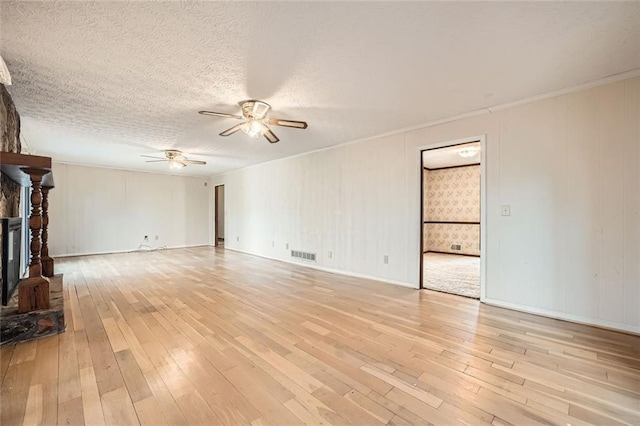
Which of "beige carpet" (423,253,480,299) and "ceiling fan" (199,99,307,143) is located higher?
→ "ceiling fan" (199,99,307,143)

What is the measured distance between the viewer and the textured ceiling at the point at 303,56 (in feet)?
5.61

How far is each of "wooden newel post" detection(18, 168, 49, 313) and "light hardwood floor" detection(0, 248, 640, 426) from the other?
1.15ft

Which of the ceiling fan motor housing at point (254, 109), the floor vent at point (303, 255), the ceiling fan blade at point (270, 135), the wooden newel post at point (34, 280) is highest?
the ceiling fan motor housing at point (254, 109)

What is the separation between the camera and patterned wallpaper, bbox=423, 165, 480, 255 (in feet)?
23.9

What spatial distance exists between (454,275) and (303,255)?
2.93 m

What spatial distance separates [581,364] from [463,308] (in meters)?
1.19

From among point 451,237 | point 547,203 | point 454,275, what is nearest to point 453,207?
point 451,237

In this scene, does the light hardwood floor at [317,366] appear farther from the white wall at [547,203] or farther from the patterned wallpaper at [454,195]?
the patterned wallpaper at [454,195]

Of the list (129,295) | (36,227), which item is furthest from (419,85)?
(129,295)

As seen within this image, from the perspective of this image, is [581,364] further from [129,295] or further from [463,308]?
[129,295]

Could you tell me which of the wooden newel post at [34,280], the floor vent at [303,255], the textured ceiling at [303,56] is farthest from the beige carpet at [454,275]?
the wooden newel post at [34,280]

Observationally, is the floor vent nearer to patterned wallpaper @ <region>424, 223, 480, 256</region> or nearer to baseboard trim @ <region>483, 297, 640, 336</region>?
baseboard trim @ <region>483, 297, 640, 336</region>

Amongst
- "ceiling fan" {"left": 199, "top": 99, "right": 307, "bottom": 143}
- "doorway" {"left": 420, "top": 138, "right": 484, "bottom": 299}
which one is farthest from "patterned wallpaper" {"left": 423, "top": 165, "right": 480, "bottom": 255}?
"ceiling fan" {"left": 199, "top": 99, "right": 307, "bottom": 143}

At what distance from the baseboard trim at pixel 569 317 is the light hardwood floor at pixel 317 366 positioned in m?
0.12
